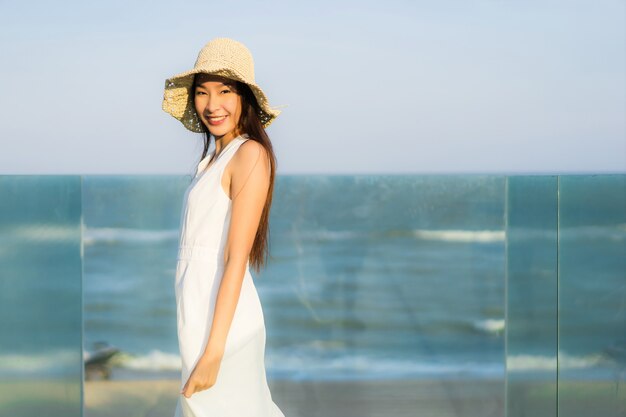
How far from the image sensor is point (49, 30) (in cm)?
1100

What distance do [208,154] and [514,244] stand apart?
5.27 feet

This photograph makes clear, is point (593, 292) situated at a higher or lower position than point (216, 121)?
lower

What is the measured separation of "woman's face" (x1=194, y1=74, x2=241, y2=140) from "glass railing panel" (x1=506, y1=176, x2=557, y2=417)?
1.66m

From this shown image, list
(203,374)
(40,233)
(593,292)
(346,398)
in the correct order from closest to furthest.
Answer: (203,374) < (40,233) < (593,292) < (346,398)

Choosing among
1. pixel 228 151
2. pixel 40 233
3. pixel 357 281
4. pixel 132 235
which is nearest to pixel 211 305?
pixel 228 151

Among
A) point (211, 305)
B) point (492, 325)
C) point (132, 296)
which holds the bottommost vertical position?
point (492, 325)

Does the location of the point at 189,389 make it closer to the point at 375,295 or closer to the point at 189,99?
the point at 189,99

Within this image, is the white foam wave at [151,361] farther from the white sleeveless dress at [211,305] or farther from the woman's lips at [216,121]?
the woman's lips at [216,121]

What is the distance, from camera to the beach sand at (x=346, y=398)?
3809mm

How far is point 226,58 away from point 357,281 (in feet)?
6.05

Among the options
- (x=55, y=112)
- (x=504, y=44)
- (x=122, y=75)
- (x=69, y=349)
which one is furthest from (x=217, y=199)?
(x=504, y=44)

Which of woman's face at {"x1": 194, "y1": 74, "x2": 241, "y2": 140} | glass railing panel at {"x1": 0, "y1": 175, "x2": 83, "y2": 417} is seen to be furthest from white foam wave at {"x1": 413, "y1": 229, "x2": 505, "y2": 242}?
woman's face at {"x1": 194, "y1": 74, "x2": 241, "y2": 140}

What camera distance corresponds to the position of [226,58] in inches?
88.8

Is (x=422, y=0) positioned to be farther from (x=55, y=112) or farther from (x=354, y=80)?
(x=55, y=112)
